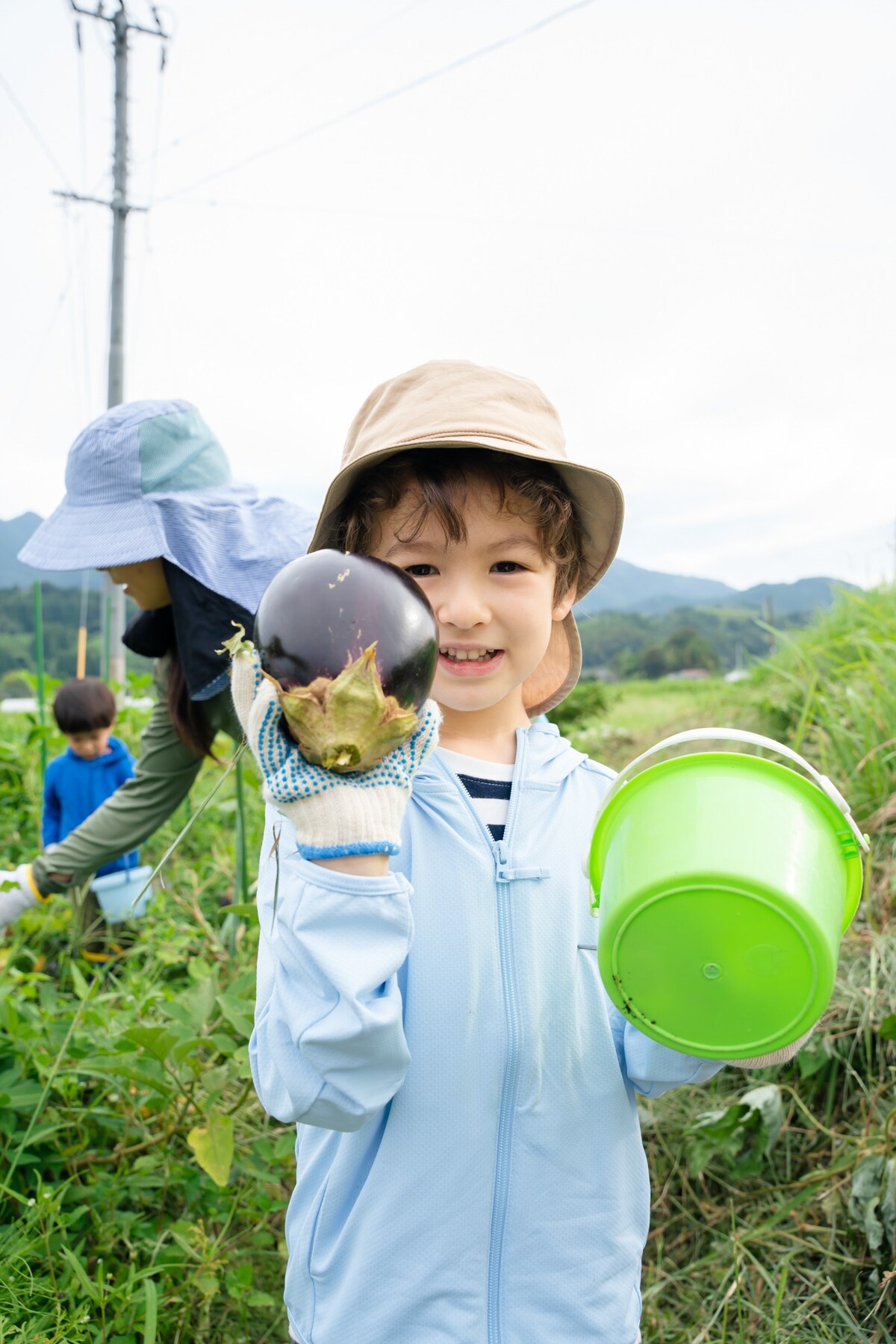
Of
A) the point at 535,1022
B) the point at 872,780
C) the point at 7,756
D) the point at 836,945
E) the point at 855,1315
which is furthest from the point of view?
the point at 7,756

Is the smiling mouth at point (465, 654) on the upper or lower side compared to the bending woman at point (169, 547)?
upper

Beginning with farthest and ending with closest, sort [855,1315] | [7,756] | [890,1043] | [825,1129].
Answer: [7,756]
[890,1043]
[825,1129]
[855,1315]

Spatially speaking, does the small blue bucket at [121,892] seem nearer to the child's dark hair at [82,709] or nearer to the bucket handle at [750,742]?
the child's dark hair at [82,709]

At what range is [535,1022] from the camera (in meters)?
1.22

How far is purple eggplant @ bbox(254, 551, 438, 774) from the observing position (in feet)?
3.35

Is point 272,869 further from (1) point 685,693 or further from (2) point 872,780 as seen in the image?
(1) point 685,693

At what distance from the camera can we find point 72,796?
14.1 feet

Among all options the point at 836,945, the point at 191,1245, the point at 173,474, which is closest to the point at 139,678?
the point at 173,474

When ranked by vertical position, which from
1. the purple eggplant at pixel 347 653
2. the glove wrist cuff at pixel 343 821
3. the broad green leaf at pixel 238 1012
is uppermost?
the purple eggplant at pixel 347 653

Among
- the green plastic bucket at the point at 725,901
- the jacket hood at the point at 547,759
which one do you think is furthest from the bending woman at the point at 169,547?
the green plastic bucket at the point at 725,901

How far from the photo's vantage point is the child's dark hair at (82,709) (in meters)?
4.29

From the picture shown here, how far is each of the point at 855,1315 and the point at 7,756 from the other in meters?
4.97

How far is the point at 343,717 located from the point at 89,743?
12.4ft

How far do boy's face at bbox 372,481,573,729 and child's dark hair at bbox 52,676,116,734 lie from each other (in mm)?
3336
